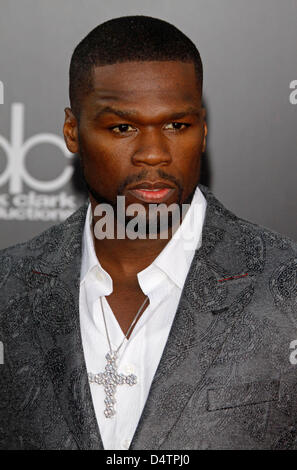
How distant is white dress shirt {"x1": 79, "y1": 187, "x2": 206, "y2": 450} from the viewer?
1.95 meters

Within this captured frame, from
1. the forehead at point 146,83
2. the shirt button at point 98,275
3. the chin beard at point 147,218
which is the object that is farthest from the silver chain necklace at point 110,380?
the forehead at point 146,83

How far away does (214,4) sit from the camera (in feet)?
9.37

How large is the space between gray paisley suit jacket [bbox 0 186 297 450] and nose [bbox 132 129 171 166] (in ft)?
1.11

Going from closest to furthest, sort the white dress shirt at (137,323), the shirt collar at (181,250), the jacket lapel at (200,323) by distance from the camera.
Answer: the jacket lapel at (200,323) < the white dress shirt at (137,323) < the shirt collar at (181,250)

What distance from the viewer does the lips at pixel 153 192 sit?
1.97 metres

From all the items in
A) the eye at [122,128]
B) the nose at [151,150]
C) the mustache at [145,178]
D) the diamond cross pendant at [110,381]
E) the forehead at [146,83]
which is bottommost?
the diamond cross pendant at [110,381]

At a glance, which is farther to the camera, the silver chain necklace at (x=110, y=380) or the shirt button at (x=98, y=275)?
the shirt button at (x=98, y=275)

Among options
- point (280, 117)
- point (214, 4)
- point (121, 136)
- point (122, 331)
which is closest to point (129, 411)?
point (122, 331)

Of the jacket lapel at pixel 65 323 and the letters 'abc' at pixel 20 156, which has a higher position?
the letters 'abc' at pixel 20 156

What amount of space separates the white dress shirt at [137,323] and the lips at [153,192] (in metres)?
0.21

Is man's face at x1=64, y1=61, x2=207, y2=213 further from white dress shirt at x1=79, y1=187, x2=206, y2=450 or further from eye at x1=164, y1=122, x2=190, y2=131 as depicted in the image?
white dress shirt at x1=79, y1=187, x2=206, y2=450

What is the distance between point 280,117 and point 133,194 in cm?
119

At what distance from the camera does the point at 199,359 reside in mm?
1904

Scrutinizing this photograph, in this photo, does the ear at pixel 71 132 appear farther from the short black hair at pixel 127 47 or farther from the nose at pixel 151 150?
the nose at pixel 151 150
